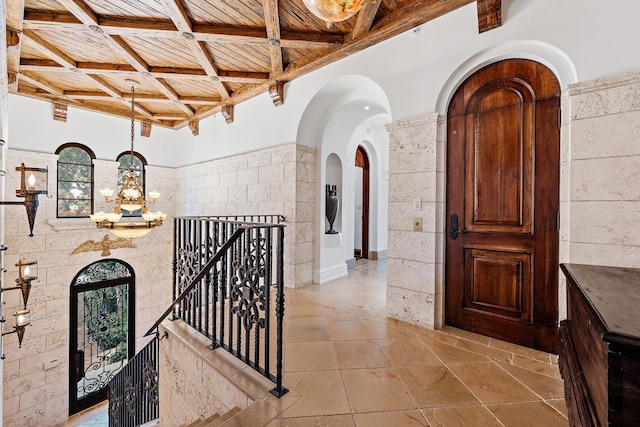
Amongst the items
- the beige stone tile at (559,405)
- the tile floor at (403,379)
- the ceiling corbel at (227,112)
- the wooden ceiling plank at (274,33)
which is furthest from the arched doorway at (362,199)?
the beige stone tile at (559,405)

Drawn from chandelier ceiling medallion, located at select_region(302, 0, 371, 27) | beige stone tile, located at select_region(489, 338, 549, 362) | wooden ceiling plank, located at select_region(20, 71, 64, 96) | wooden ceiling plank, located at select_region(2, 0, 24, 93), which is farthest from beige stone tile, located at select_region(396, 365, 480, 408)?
wooden ceiling plank, located at select_region(20, 71, 64, 96)

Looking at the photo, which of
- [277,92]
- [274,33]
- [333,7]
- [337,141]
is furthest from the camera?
[337,141]

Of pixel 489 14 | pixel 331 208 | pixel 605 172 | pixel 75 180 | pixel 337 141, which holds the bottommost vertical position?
pixel 331 208

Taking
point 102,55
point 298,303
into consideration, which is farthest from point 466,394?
point 102,55

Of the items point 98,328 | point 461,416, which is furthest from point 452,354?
point 98,328

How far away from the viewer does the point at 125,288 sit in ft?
19.1

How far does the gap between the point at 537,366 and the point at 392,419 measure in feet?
4.32

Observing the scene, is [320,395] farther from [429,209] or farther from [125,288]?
[125,288]

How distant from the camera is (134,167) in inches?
241

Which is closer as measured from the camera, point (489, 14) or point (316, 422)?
point (316, 422)

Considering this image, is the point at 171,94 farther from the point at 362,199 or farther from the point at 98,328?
the point at 98,328

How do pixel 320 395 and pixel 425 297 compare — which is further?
pixel 425 297

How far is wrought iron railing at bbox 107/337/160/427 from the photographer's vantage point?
10.9ft

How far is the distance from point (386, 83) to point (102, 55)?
394 cm
